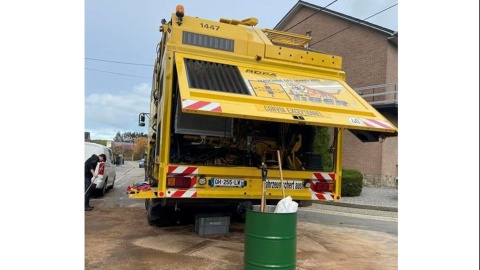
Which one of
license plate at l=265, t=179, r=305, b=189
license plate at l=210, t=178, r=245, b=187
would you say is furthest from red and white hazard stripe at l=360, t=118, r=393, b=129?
license plate at l=210, t=178, r=245, b=187

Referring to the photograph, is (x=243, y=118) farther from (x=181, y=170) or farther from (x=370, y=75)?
(x=370, y=75)

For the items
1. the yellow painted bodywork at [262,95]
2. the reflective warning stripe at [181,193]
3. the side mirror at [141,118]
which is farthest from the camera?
the side mirror at [141,118]

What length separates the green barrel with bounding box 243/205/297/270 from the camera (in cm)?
404

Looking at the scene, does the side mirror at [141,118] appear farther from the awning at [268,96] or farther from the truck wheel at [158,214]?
the awning at [268,96]

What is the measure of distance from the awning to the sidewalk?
7.59m

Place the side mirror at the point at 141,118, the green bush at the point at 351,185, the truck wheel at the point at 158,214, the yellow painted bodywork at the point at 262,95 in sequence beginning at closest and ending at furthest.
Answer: the yellow painted bodywork at the point at 262,95, the truck wheel at the point at 158,214, the side mirror at the point at 141,118, the green bush at the point at 351,185

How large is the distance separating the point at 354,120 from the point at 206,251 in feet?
9.20

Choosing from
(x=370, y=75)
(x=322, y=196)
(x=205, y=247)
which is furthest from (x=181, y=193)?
(x=370, y=75)

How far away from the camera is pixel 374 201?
43.9 ft

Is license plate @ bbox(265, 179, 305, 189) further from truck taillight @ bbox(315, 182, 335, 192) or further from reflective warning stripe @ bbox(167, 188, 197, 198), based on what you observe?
reflective warning stripe @ bbox(167, 188, 197, 198)

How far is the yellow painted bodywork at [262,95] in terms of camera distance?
447 cm

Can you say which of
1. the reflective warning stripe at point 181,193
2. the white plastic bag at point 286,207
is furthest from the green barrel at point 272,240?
the reflective warning stripe at point 181,193

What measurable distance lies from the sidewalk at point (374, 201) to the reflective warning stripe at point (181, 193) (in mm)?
8360

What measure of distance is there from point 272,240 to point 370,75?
54.0 feet
